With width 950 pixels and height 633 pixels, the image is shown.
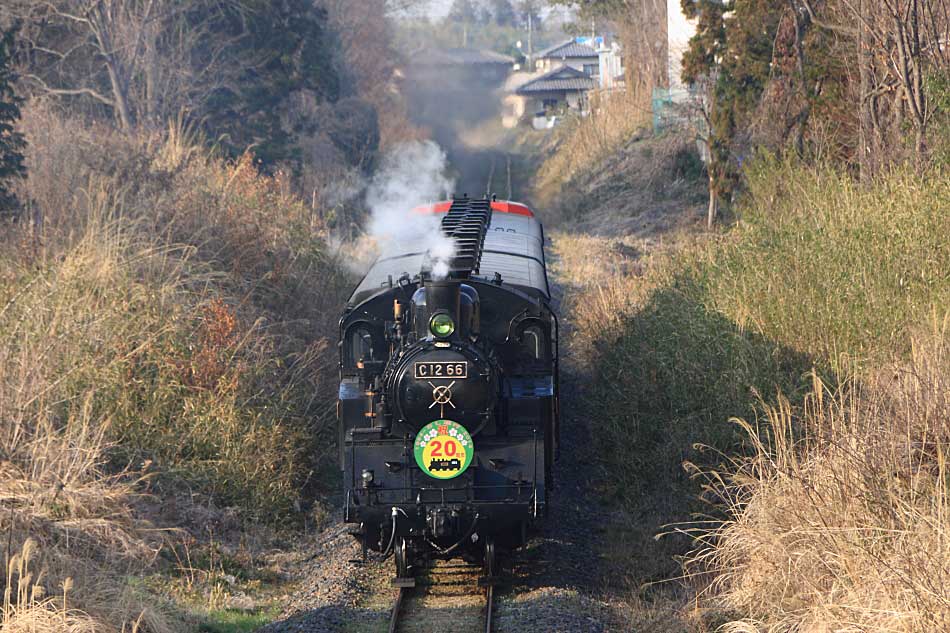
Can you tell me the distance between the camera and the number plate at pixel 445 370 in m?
8.43

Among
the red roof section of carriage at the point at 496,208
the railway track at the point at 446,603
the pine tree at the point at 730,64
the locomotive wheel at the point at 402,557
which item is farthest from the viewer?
the pine tree at the point at 730,64

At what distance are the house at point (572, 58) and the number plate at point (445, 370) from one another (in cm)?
7048

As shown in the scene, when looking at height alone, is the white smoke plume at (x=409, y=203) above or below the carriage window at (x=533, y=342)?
above

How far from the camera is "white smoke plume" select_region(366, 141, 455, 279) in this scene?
35.2ft

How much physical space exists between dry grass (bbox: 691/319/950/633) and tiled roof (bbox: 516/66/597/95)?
56.4 m

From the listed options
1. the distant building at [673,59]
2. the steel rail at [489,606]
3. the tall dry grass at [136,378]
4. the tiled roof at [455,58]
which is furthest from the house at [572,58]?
the steel rail at [489,606]

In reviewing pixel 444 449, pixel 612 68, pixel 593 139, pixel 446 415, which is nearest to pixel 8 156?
pixel 446 415

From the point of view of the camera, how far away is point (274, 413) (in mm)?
11867

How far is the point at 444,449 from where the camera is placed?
8.54 metres

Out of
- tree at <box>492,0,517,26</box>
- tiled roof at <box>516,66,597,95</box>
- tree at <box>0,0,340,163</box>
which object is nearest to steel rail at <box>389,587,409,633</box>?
tree at <box>0,0,340,163</box>

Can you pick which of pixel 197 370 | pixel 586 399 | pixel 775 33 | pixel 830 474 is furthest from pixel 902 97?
pixel 197 370

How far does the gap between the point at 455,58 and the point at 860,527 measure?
7449 centimetres

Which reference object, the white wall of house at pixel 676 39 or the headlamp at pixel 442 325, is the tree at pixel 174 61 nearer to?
the white wall of house at pixel 676 39

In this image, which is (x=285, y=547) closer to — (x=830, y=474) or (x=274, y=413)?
(x=274, y=413)
